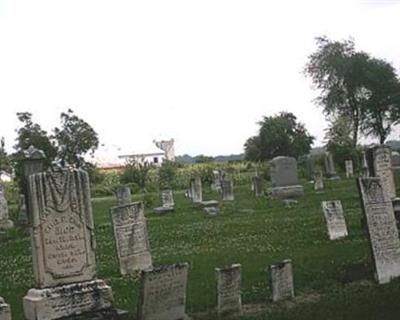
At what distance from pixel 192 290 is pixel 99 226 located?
14.0 meters

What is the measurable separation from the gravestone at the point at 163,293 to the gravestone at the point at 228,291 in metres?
0.46

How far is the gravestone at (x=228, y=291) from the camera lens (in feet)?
30.2

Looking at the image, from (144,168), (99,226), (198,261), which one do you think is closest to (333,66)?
(144,168)

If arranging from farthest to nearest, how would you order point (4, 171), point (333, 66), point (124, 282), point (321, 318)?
point (333, 66) < point (4, 171) < point (124, 282) < point (321, 318)

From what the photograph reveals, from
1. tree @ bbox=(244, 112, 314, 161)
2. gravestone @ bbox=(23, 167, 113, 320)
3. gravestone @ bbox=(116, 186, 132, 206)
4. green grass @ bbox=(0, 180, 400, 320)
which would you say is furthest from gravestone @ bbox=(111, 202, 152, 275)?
tree @ bbox=(244, 112, 314, 161)

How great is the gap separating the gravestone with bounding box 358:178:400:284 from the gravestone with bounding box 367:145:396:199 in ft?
18.2

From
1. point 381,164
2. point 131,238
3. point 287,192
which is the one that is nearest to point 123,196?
point 287,192

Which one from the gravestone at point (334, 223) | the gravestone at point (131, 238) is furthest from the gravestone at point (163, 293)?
the gravestone at point (334, 223)

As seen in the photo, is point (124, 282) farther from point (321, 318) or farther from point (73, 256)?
point (321, 318)

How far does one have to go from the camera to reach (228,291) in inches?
365

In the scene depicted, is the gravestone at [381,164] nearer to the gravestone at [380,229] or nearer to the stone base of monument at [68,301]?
the gravestone at [380,229]

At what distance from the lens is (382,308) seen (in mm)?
8758

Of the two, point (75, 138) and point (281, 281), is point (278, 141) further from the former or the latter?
point (281, 281)

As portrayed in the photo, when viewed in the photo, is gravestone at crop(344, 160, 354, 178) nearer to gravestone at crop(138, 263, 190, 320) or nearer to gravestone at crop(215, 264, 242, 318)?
gravestone at crop(215, 264, 242, 318)
